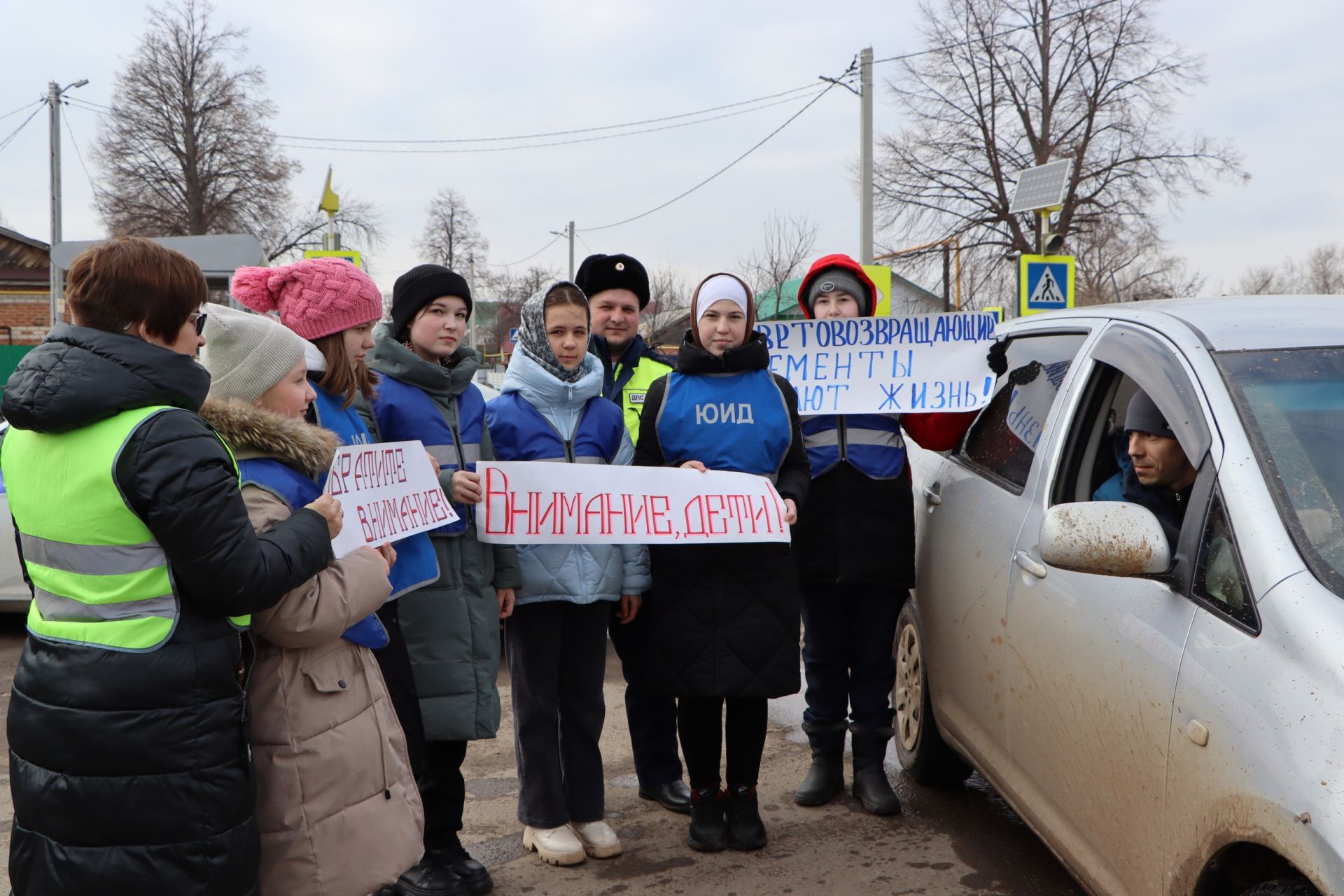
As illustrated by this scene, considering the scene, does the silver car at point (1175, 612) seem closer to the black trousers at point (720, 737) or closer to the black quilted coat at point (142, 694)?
the black trousers at point (720, 737)

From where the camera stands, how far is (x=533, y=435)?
3686 millimetres

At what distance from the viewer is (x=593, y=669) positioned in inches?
149

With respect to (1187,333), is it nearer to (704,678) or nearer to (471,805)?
(704,678)

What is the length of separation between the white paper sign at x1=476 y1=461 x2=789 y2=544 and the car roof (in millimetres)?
1265

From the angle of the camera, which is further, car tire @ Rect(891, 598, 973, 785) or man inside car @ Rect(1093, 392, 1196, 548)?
car tire @ Rect(891, 598, 973, 785)

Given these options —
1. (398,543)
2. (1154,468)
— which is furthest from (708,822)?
(1154,468)

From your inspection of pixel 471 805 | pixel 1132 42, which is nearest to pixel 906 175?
pixel 1132 42

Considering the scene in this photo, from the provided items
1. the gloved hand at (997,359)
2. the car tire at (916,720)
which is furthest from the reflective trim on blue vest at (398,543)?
the gloved hand at (997,359)

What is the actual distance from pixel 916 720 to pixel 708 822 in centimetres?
96

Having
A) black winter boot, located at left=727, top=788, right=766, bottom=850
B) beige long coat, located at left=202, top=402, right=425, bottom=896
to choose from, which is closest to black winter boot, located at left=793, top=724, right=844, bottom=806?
black winter boot, located at left=727, top=788, right=766, bottom=850

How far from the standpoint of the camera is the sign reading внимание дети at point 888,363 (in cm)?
409

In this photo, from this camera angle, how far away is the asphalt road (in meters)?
3.52

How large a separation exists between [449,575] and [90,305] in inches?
56.2

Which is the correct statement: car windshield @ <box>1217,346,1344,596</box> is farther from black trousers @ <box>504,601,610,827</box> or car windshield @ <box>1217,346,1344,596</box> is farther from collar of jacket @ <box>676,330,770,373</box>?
black trousers @ <box>504,601,610,827</box>
